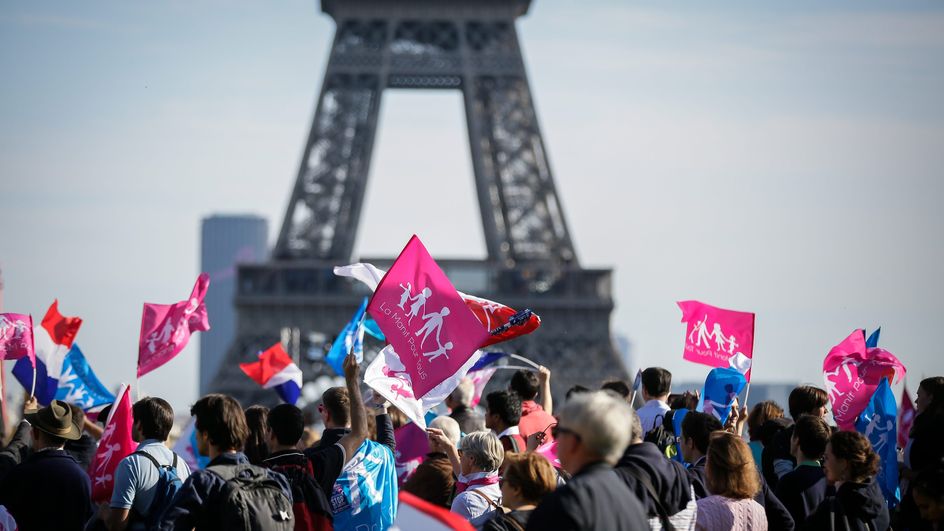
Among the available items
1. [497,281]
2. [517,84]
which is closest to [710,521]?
[497,281]

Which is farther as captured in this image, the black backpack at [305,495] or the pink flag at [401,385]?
the pink flag at [401,385]

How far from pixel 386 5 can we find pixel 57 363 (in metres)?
35.9

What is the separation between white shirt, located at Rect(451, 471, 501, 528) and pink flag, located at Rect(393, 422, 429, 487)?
2399 mm

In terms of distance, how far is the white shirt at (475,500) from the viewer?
26.4ft

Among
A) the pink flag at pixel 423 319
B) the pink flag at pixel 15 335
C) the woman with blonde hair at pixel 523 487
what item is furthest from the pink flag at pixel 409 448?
the woman with blonde hair at pixel 523 487

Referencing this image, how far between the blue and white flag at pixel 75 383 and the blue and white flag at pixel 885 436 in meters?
6.51

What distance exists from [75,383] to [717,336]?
5.47 m

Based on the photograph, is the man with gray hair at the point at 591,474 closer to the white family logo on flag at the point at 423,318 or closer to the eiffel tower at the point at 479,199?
the white family logo on flag at the point at 423,318

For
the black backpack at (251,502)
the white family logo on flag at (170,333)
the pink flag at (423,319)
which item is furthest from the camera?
the white family logo on flag at (170,333)

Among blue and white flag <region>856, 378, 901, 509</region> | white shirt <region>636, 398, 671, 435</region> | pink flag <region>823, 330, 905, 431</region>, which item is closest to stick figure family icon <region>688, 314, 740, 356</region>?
pink flag <region>823, 330, 905, 431</region>

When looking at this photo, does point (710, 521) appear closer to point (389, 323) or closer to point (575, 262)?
point (389, 323)

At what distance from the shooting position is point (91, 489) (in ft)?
29.5

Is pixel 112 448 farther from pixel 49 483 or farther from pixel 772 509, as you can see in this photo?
pixel 772 509

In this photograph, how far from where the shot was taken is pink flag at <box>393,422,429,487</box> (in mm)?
10656
